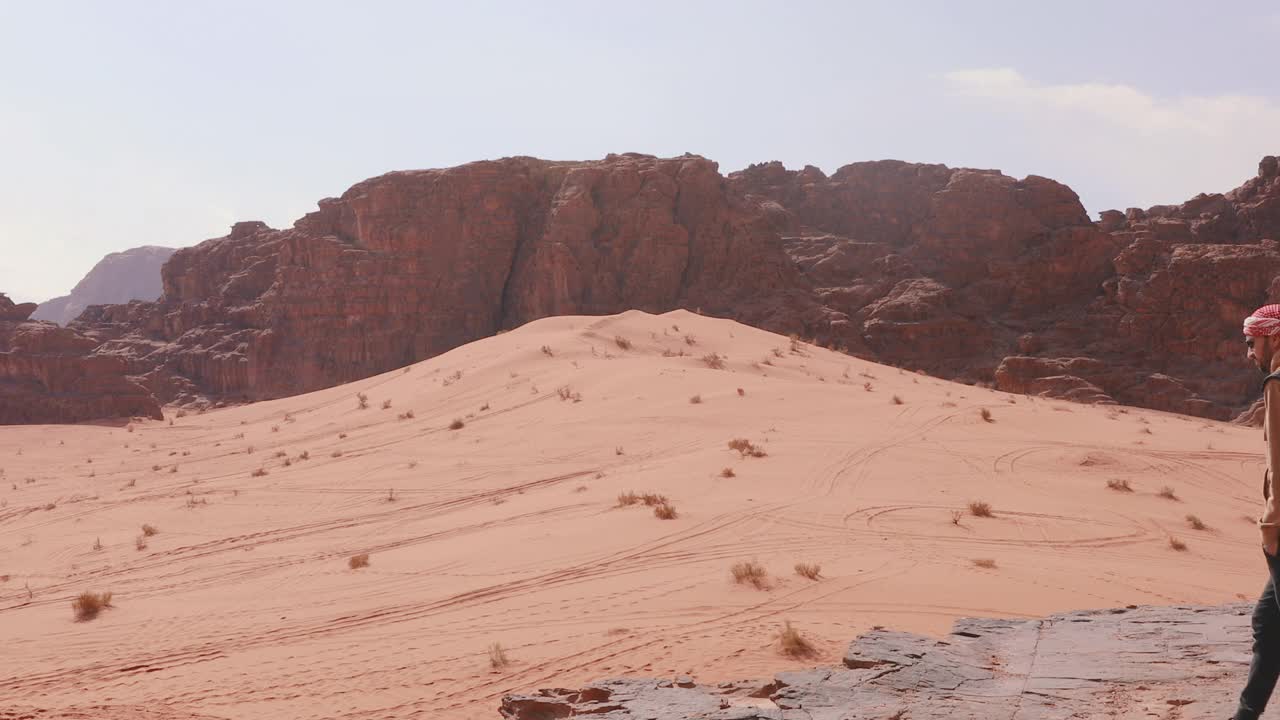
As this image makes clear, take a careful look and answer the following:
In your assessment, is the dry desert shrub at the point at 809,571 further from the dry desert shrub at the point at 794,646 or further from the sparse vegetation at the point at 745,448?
the sparse vegetation at the point at 745,448

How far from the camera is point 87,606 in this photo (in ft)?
25.5

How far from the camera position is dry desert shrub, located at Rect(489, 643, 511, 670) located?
19.3 feet

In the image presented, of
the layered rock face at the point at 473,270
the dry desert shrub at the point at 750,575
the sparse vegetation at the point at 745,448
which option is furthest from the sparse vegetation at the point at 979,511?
the layered rock face at the point at 473,270

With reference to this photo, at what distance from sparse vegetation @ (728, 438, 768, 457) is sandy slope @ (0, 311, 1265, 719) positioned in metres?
0.19

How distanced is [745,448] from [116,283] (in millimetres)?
104133

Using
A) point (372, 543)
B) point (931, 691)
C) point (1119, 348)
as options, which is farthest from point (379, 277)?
point (931, 691)

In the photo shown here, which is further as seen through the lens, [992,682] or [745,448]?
[745,448]

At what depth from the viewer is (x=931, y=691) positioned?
4.63 metres

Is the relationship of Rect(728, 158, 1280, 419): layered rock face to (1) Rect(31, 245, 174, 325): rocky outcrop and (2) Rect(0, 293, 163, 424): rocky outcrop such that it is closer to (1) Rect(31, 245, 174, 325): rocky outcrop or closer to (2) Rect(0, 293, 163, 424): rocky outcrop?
(2) Rect(0, 293, 163, 424): rocky outcrop

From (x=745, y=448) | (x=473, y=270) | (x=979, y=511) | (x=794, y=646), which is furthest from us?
(x=473, y=270)

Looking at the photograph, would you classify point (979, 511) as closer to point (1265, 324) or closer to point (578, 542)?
point (578, 542)

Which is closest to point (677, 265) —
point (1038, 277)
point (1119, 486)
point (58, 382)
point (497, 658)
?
point (1038, 277)

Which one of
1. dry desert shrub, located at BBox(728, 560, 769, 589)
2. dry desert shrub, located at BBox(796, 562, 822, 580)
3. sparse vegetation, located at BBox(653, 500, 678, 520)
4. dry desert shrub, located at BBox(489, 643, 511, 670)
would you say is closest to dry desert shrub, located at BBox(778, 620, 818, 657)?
dry desert shrub, located at BBox(728, 560, 769, 589)

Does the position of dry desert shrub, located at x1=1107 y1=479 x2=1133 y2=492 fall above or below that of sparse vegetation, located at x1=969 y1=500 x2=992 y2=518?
below
